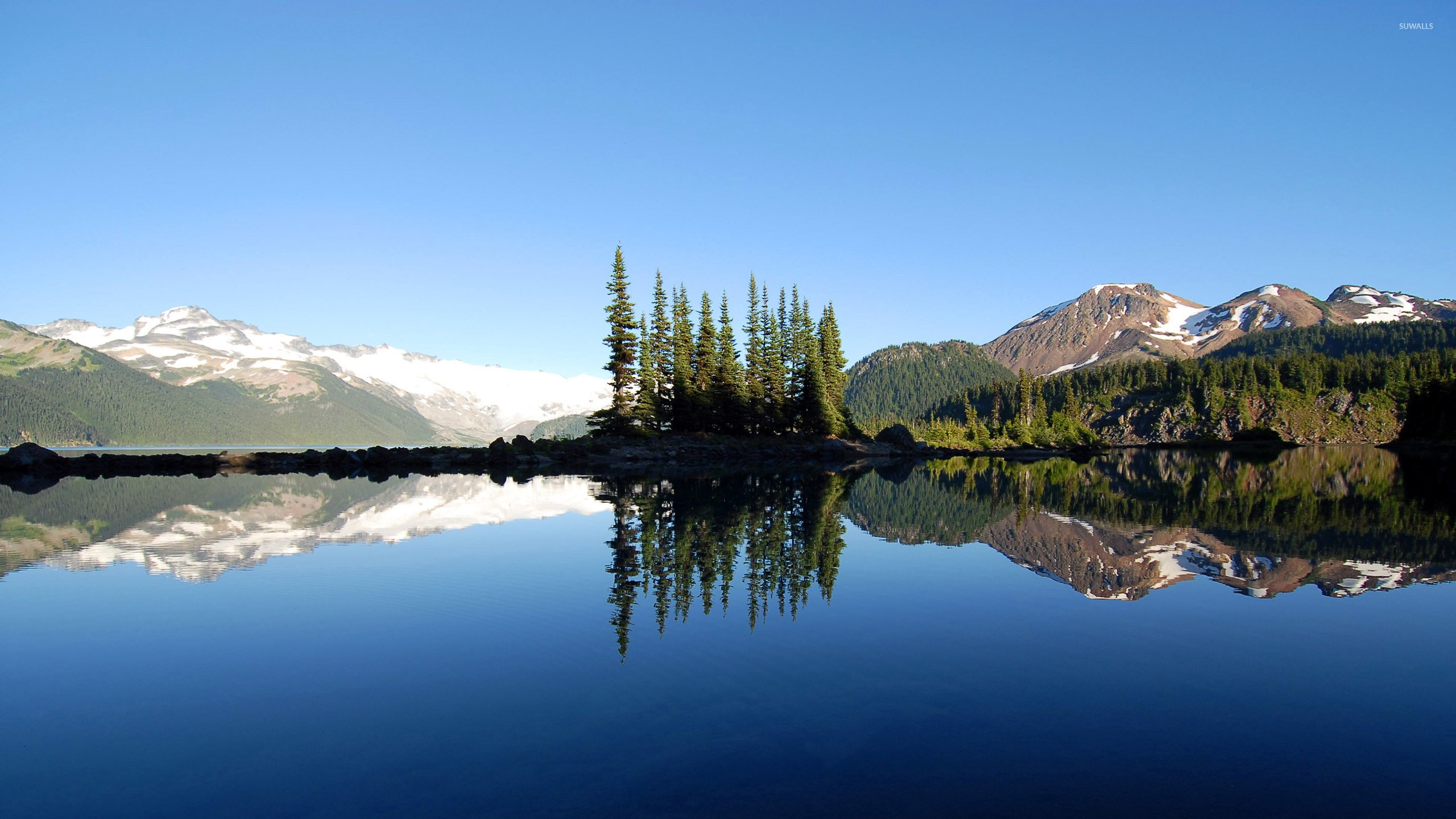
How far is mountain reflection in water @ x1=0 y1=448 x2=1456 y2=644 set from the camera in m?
15.3

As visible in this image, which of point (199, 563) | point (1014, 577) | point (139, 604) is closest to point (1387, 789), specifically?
point (1014, 577)

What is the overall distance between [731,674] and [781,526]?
13.8 meters

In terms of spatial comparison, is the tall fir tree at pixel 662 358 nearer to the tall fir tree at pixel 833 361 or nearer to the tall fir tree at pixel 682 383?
the tall fir tree at pixel 682 383

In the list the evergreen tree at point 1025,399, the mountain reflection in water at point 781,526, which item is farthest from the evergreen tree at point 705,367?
the evergreen tree at point 1025,399

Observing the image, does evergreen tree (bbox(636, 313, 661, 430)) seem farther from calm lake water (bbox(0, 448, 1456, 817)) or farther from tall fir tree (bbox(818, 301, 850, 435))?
calm lake water (bbox(0, 448, 1456, 817))

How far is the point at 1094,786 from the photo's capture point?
6465 mm

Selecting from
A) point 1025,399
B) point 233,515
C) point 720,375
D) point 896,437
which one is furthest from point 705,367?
point 1025,399

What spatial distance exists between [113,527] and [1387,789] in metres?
30.8

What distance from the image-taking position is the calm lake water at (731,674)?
255 inches

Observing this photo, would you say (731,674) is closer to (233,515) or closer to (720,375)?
(233,515)

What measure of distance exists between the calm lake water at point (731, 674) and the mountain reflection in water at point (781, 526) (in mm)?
218

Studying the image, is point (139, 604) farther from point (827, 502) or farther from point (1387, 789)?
point (827, 502)

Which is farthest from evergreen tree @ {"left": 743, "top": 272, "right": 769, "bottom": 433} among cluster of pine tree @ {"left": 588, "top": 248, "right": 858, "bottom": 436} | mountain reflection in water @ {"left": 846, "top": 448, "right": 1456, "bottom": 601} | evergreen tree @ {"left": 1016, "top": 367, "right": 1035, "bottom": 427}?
evergreen tree @ {"left": 1016, "top": 367, "right": 1035, "bottom": 427}

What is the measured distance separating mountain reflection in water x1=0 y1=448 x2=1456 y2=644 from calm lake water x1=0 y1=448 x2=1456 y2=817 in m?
0.22
